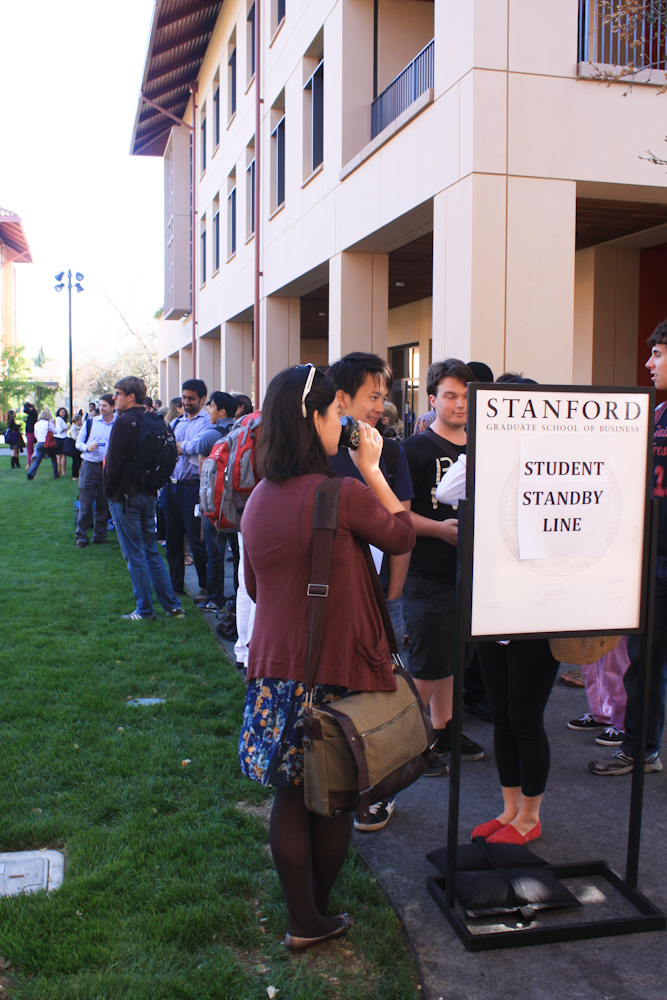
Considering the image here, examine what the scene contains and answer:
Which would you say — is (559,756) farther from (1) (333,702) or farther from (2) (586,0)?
(2) (586,0)

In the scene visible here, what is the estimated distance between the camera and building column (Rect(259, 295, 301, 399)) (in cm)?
1484

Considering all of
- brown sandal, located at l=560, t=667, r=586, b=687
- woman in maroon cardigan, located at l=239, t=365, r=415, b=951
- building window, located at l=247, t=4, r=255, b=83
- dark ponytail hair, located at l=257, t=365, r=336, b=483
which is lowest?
brown sandal, located at l=560, t=667, r=586, b=687

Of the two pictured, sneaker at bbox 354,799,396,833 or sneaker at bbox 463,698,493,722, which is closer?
sneaker at bbox 354,799,396,833

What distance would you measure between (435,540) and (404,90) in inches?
274

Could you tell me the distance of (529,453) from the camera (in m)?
2.69

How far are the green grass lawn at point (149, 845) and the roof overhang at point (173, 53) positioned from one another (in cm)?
1768

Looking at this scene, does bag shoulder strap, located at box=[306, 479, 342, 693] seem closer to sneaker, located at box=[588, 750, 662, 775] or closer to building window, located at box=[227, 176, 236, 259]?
sneaker, located at box=[588, 750, 662, 775]

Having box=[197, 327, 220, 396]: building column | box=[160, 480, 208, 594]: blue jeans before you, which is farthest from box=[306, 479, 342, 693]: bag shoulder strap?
box=[197, 327, 220, 396]: building column

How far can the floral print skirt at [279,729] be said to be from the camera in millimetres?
2424

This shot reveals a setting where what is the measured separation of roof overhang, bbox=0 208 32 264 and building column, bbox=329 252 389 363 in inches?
2799

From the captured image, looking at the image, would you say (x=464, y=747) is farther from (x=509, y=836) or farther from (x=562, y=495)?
(x=562, y=495)

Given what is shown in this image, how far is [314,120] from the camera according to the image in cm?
1179

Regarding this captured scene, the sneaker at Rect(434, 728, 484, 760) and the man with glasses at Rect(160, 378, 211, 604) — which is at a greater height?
the man with glasses at Rect(160, 378, 211, 604)

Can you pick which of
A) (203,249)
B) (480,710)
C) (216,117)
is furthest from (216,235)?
(480,710)
